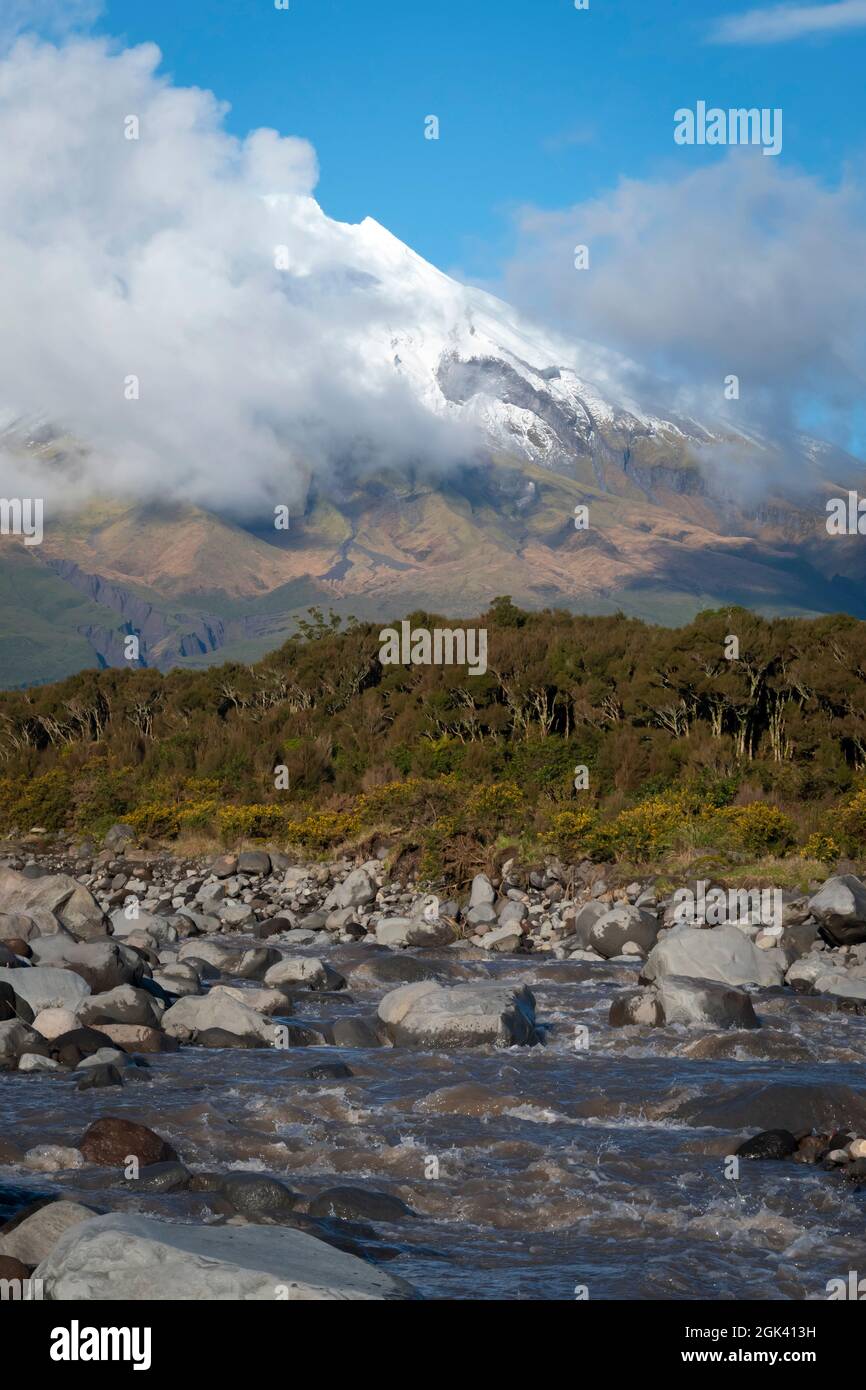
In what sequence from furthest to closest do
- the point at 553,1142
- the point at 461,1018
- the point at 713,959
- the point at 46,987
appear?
the point at 713,959, the point at 46,987, the point at 461,1018, the point at 553,1142

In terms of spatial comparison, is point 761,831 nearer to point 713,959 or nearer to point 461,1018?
point 713,959

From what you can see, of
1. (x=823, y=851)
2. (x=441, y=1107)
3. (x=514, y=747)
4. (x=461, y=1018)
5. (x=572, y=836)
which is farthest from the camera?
(x=514, y=747)

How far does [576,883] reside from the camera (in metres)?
Answer: 22.4

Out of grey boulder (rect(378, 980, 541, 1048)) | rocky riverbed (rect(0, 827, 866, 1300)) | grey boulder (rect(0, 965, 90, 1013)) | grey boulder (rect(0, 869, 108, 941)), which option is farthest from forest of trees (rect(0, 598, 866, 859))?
grey boulder (rect(0, 965, 90, 1013))

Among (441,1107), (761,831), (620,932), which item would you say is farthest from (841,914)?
(441,1107)

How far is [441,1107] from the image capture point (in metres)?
11.4

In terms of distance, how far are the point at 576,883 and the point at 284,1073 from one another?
1060 centimetres

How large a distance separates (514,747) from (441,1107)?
677 inches

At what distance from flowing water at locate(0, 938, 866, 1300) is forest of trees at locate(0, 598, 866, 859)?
9517mm

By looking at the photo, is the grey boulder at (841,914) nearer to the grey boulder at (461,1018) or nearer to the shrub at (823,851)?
the shrub at (823,851)

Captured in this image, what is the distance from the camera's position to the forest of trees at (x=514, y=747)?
24.5 metres

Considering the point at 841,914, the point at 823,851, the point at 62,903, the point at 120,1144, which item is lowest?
the point at 120,1144

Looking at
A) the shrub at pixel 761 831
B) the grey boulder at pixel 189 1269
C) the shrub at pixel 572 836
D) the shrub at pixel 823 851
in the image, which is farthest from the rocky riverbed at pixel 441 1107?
the shrub at pixel 572 836
